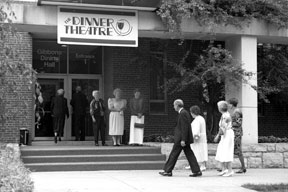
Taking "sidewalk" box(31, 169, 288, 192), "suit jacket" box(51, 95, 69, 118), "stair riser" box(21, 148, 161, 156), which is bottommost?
"sidewalk" box(31, 169, 288, 192)

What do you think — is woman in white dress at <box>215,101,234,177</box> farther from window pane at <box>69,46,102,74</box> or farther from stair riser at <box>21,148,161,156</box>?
window pane at <box>69,46,102,74</box>

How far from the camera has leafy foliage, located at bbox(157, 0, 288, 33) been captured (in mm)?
13695

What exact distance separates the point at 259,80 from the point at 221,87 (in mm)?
1370

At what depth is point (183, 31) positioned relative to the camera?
14.8 meters

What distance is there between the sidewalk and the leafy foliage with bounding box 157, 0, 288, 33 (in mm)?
4378

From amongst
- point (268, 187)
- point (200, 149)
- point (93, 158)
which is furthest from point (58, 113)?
point (268, 187)

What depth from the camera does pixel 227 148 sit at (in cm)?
1181

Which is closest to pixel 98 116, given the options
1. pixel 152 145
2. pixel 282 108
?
pixel 152 145

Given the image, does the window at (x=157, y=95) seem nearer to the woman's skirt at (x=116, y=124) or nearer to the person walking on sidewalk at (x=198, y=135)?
the woman's skirt at (x=116, y=124)

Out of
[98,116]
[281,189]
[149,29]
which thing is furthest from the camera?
[98,116]

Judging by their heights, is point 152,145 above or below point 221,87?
below

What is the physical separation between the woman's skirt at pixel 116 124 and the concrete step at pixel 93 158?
175 centimetres

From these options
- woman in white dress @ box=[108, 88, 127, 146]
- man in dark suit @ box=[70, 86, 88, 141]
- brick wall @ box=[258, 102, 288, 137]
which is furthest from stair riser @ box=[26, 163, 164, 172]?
brick wall @ box=[258, 102, 288, 137]

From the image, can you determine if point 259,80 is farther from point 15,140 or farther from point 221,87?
point 15,140
